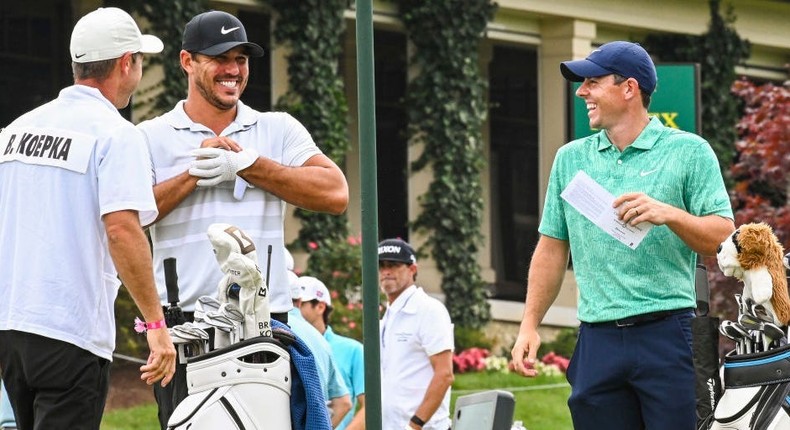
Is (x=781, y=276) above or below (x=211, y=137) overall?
below

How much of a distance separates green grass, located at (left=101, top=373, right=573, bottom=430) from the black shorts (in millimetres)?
6606

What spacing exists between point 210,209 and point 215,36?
630 millimetres

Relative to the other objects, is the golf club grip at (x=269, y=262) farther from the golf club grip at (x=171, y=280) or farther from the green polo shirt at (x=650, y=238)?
the green polo shirt at (x=650, y=238)

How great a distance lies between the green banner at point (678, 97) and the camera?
1090cm

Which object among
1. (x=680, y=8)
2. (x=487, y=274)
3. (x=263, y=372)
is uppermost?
(x=680, y=8)

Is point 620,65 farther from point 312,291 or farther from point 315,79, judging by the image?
point 315,79

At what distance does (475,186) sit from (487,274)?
61.7 inches

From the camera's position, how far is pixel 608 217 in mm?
6309

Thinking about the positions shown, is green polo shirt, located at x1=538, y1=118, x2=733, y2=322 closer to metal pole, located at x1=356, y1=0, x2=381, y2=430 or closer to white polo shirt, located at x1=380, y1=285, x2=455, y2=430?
metal pole, located at x1=356, y1=0, x2=381, y2=430

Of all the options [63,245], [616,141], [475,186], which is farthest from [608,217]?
[475,186]

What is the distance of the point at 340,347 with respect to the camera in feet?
Result: 33.6

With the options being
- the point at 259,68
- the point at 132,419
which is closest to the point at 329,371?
the point at 132,419

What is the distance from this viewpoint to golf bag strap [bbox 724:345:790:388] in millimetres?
6160

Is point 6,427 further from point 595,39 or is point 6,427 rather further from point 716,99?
point 716,99
